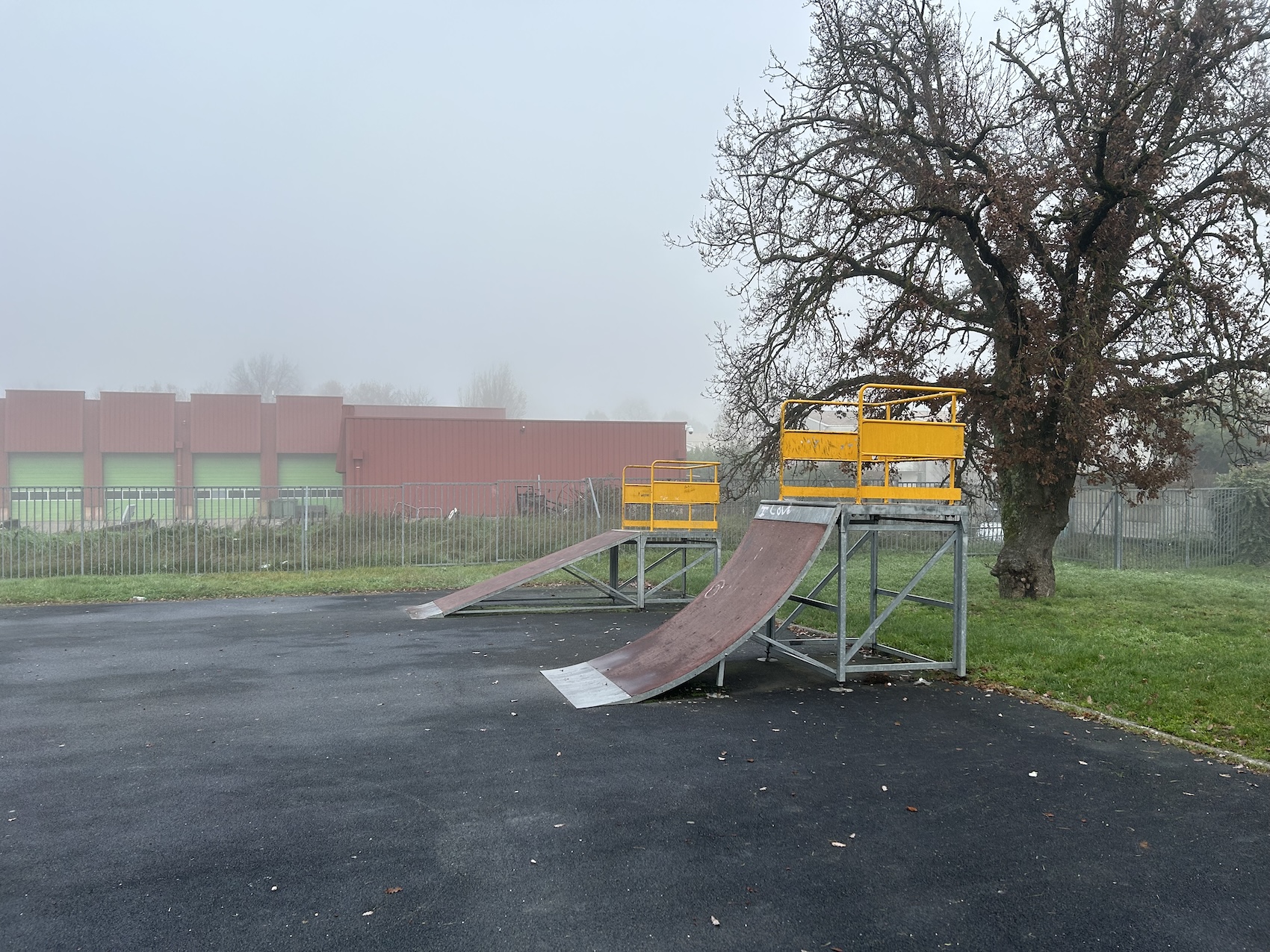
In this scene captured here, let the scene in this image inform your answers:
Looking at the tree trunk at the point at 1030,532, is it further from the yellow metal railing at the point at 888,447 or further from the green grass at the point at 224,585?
the green grass at the point at 224,585

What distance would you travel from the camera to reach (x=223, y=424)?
136 ft

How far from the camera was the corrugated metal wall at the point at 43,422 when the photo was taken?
3922 cm

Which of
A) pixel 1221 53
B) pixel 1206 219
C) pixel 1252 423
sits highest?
pixel 1221 53

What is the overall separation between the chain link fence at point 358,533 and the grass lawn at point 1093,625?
977mm

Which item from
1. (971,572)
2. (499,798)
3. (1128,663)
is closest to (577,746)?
(499,798)

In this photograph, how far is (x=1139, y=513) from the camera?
67.8ft

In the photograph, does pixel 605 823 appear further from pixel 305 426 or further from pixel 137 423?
pixel 137 423

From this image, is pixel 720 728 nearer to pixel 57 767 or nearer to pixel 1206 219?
pixel 57 767

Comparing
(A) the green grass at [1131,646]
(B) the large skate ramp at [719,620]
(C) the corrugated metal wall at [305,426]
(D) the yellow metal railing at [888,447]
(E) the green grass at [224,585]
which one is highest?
(C) the corrugated metal wall at [305,426]

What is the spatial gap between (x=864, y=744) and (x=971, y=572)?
1261cm

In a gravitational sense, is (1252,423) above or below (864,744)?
above

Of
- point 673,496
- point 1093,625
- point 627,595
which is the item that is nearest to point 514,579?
point 627,595

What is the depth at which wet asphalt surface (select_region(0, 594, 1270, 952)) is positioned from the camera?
332 centimetres

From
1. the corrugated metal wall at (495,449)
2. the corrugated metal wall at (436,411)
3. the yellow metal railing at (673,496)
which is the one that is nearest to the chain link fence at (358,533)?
the yellow metal railing at (673,496)
